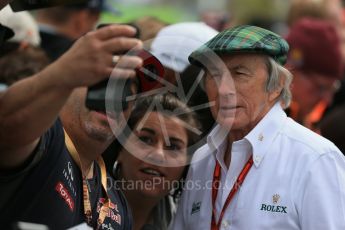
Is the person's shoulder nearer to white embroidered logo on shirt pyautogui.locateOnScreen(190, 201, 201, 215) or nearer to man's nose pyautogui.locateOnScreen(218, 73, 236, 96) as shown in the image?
man's nose pyautogui.locateOnScreen(218, 73, 236, 96)

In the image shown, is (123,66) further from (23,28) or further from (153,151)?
(23,28)

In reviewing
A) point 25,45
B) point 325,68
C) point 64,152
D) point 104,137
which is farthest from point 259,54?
point 325,68

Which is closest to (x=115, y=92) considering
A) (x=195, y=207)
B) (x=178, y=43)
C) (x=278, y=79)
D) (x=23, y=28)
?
(x=278, y=79)

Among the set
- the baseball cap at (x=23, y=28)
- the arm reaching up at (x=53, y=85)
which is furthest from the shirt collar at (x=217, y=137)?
the baseball cap at (x=23, y=28)

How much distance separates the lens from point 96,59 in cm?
207

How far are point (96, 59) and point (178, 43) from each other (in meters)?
2.56

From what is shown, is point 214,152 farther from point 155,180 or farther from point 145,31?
point 145,31

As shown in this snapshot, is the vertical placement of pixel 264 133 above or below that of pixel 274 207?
above

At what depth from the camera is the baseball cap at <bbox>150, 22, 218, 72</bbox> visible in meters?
4.50

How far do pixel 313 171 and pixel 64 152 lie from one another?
3.54 feet

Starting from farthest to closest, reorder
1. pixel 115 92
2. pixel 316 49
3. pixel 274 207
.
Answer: pixel 316 49, pixel 274 207, pixel 115 92

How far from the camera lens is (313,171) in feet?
10.5

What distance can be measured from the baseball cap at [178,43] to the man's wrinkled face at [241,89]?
1013mm

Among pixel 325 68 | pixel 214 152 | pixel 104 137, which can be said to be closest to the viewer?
pixel 104 137
